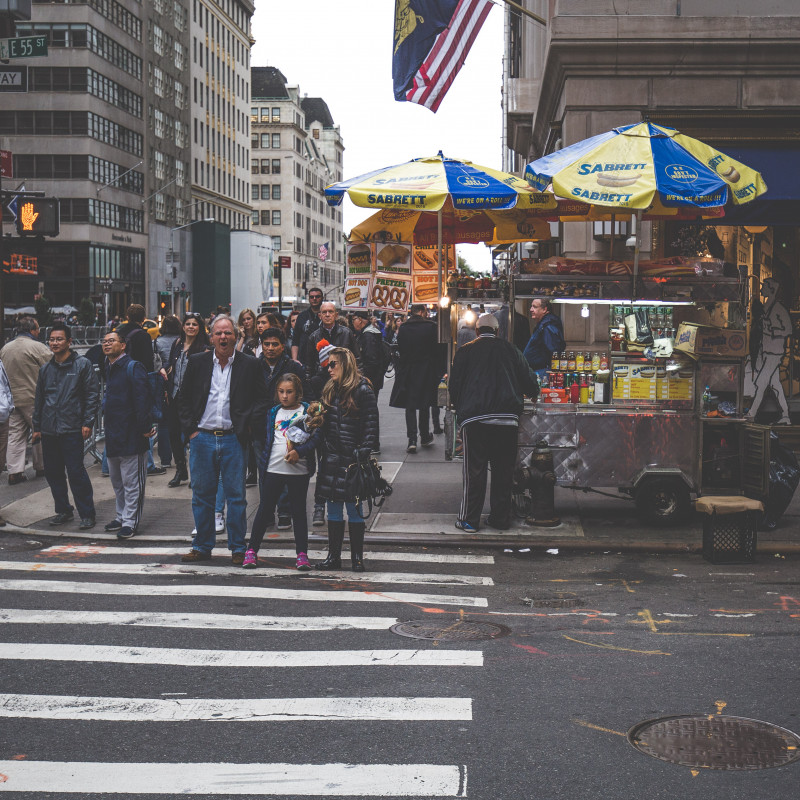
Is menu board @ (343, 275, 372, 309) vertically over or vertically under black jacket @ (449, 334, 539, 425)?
over

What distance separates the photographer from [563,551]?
9.93 metres

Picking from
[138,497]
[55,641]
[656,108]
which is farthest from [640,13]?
[55,641]

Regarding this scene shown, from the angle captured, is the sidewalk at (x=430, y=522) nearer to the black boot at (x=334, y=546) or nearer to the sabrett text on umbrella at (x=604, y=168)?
the black boot at (x=334, y=546)

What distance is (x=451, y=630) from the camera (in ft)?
23.4

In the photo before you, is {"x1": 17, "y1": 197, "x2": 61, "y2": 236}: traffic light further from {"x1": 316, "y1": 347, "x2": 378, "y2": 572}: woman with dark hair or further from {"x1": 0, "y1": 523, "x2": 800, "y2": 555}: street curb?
{"x1": 316, "y1": 347, "x2": 378, "y2": 572}: woman with dark hair

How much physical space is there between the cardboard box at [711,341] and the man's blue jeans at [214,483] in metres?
4.55

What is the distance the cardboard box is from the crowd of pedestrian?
5.06ft

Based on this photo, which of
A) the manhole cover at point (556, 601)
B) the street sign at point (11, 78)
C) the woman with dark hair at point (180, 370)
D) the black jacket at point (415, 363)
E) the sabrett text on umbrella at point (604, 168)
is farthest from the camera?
the black jacket at point (415, 363)

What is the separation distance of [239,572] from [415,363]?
24.1 ft

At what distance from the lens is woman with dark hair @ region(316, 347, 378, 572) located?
29.1 ft

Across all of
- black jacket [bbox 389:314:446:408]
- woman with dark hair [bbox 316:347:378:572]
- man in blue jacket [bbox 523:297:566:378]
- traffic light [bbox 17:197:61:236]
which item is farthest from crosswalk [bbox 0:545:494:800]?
traffic light [bbox 17:197:61:236]

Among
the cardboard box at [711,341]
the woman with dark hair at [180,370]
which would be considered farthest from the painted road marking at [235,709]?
the woman with dark hair at [180,370]

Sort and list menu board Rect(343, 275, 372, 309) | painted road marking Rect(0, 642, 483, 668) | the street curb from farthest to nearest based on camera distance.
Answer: menu board Rect(343, 275, 372, 309) → the street curb → painted road marking Rect(0, 642, 483, 668)

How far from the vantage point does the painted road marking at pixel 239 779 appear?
4.50 metres
